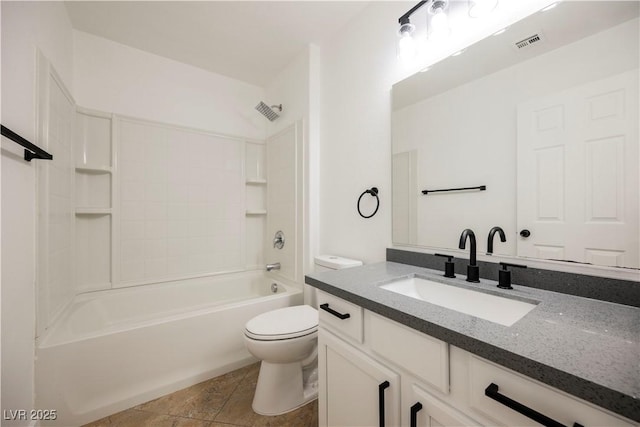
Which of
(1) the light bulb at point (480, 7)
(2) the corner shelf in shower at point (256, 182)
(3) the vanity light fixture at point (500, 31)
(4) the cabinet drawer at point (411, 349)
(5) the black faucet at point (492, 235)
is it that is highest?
(1) the light bulb at point (480, 7)

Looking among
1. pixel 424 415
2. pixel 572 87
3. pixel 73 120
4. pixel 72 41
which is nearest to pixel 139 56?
pixel 72 41

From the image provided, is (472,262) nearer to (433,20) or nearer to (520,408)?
(520,408)

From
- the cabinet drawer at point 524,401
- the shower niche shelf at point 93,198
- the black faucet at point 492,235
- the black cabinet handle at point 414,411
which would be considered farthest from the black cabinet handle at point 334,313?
the shower niche shelf at point 93,198

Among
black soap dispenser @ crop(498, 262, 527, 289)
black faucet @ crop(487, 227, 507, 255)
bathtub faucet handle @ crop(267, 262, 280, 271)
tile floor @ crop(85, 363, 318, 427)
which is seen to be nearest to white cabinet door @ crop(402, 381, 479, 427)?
black soap dispenser @ crop(498, 262, 527, 289)

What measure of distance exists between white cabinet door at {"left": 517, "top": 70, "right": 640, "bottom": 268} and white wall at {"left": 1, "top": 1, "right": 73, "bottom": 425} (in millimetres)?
2104

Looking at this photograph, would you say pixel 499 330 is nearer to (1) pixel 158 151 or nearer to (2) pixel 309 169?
(2) pixel 309 169

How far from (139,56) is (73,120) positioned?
2.50 ft

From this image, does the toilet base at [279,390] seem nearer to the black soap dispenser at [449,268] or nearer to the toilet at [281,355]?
the toilet at [281,355]

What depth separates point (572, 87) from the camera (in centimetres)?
89

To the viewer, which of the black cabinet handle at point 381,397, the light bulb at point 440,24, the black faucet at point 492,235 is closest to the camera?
the black cabinet handle at point 381,397

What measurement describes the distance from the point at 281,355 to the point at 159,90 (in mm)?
2377

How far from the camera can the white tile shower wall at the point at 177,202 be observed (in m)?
2.15

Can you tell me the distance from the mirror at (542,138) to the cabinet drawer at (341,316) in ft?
2.12

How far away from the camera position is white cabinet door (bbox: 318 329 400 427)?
0.79 meters
